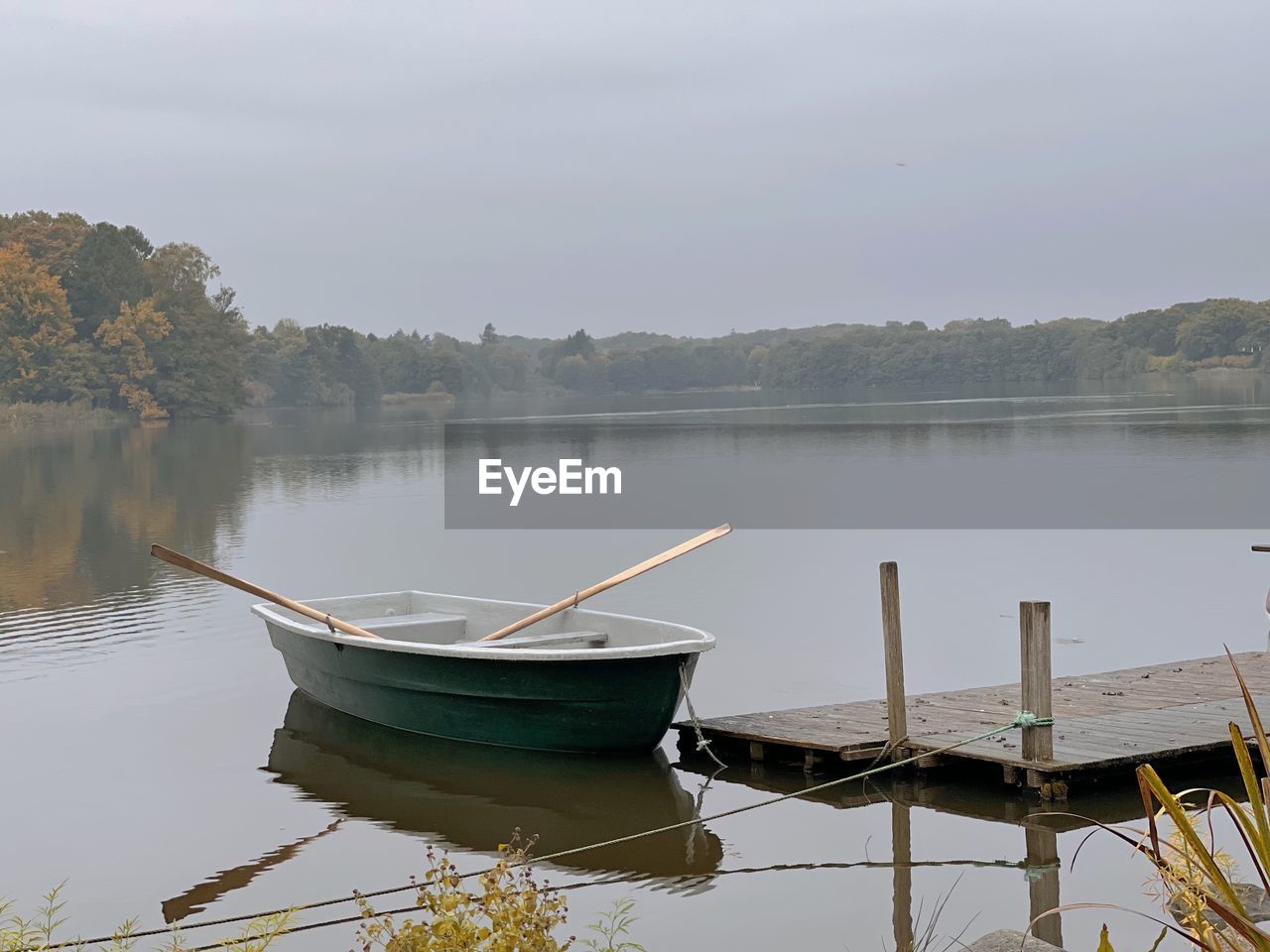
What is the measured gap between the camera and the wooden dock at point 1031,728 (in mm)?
9453

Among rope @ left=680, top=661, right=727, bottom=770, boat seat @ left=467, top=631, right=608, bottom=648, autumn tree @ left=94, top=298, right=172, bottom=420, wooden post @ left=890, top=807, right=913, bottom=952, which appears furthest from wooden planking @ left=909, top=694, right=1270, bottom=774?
autumn tree @ left=94, top=298, right=172, bottom=420

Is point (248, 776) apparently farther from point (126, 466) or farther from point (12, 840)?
point (126, 466)

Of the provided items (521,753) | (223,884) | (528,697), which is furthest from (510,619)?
(223,884)

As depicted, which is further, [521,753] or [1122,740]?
[521,753]

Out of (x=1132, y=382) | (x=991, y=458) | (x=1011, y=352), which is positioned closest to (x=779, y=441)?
(x=991, y=458)

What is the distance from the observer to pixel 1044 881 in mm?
8391

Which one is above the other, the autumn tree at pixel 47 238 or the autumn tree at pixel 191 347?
the autumn tree at pixel 47 238

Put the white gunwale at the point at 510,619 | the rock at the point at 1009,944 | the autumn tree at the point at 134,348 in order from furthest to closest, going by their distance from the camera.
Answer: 1. the autumn tree at the point at 134,348
2. the white gunwale at the point at 510,619
3. the rock at the point at 1009,944

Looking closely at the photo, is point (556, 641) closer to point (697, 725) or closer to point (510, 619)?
point (510, 619)

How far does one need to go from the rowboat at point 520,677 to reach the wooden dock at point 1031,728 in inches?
25.3

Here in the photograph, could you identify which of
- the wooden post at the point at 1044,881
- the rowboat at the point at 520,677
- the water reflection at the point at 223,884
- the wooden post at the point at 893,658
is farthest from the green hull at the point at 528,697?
the wooden post at the point at 1044,881

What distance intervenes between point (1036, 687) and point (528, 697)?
12.0 feet

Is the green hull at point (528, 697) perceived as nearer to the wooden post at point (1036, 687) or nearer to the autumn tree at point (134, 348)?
the wooden post at point (1036, 687)

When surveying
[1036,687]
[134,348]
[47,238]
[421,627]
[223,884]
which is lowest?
[223,884]
